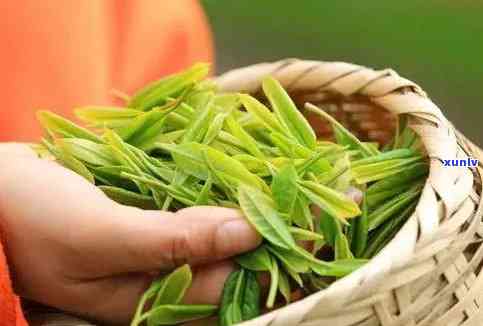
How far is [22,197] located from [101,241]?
61 millimetres

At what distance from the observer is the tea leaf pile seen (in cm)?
48

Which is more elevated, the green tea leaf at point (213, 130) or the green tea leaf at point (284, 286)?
the green tea leaf at point (213, 130)

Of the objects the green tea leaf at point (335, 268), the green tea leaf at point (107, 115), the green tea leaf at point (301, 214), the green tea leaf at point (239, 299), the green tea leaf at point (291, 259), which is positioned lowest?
the green tea leaf at point (239, 299)

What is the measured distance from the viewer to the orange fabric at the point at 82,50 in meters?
0.77

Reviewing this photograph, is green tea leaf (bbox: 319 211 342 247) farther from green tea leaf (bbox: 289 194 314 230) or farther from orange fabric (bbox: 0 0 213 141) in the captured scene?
orange fabric (bbox: 0 0 213 141)

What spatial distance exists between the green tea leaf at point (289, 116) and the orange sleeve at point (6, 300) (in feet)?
0.62

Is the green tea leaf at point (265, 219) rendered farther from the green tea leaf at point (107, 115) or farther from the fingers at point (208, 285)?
the green tea leaf at point (107, 115)

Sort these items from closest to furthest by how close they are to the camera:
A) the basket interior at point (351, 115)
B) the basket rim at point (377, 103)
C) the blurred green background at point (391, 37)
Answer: the basket rim at point (377, 103) → the basket interior at point (351, 115) → the blurred green background at point (391, 37)

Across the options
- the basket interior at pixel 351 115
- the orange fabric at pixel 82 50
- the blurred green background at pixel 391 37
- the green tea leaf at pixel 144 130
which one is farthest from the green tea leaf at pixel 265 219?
the blurred green background at pixel 391 37

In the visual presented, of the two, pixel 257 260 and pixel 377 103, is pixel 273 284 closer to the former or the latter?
pixel 257 260

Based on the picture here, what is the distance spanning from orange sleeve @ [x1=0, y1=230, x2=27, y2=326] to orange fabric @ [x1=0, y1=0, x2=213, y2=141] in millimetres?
281

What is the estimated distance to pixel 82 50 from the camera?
809 millimetres

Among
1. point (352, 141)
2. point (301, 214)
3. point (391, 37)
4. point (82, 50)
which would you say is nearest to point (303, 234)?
point (301, 214)

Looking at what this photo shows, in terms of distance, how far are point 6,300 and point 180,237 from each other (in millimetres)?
118
